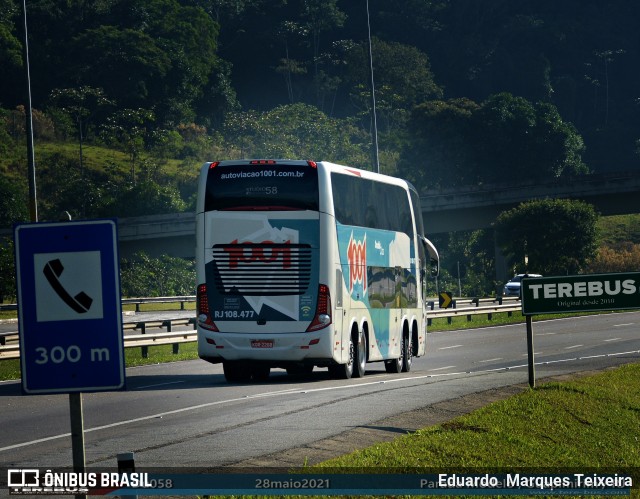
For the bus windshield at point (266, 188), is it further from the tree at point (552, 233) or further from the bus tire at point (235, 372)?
the tree at point (552, 233)

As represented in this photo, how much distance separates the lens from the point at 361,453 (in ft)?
42.2

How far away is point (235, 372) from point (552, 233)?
59.0m

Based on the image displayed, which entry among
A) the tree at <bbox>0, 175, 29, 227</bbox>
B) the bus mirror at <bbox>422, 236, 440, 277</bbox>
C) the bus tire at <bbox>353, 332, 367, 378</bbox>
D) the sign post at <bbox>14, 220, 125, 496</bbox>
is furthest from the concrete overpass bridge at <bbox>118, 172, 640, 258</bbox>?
the sign post at <bbox>14, 220, 125, 496</bbox>

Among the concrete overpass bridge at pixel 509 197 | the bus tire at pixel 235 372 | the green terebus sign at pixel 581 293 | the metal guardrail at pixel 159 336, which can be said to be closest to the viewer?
the green terebus sign at pixel 581 293

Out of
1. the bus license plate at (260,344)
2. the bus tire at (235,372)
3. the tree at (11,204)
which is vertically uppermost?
the tree at (11,204)

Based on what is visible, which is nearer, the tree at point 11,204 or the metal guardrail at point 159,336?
the metal guardrail at point 159,336

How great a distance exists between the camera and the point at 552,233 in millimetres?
82312

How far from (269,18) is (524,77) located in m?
31.6

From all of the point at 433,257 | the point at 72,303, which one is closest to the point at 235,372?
the point at 433,257

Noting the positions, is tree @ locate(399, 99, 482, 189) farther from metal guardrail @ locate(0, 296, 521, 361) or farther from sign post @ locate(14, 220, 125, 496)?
sign post @ locate(14, 220, 125, 496)

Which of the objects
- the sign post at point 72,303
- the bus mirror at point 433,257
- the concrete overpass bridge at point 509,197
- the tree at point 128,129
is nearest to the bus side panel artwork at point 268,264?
the bus mirror at point 433,257

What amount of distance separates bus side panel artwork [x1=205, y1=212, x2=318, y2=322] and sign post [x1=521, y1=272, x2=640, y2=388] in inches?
238

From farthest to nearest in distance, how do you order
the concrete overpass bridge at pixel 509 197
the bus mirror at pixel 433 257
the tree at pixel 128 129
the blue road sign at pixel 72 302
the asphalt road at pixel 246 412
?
1. the tree at pixel 128 129
2. the concrete overpass bridge at pixel 509 197
3. the bus mirror at pixel 433 257
4. the asphalt road at pixel 246 412
5. the blue road sign at pixel 72 302

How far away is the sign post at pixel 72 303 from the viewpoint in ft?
24.1
